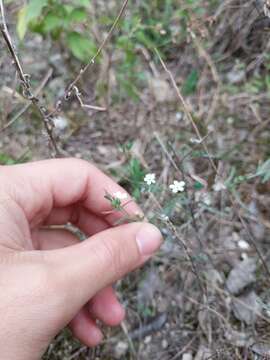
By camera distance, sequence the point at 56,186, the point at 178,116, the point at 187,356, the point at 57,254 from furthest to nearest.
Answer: the point at 178,116 → the point at 187,356 → the point at 56,186 → the point at 57,254

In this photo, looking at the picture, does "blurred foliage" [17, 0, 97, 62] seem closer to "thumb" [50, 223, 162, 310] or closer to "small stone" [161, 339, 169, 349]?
"thumb" [50, 223, 162, 310]

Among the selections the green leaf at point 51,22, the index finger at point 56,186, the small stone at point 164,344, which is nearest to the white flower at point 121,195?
the index finger at point 56,186

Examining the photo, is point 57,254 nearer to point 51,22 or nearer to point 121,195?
point 121,195

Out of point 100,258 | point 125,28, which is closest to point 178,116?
point 125,28

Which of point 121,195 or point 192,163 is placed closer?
point 121,195

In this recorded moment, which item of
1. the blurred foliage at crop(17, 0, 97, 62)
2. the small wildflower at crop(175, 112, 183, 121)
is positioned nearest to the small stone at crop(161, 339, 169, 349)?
the small wildflower at crop(175, 112, 183, 121)

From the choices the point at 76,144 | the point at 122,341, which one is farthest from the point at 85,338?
the point at 76,144

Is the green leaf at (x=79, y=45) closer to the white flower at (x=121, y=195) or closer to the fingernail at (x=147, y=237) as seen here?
the white flower at (x=121, y=195)

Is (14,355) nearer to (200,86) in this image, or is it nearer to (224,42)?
(200,86)
